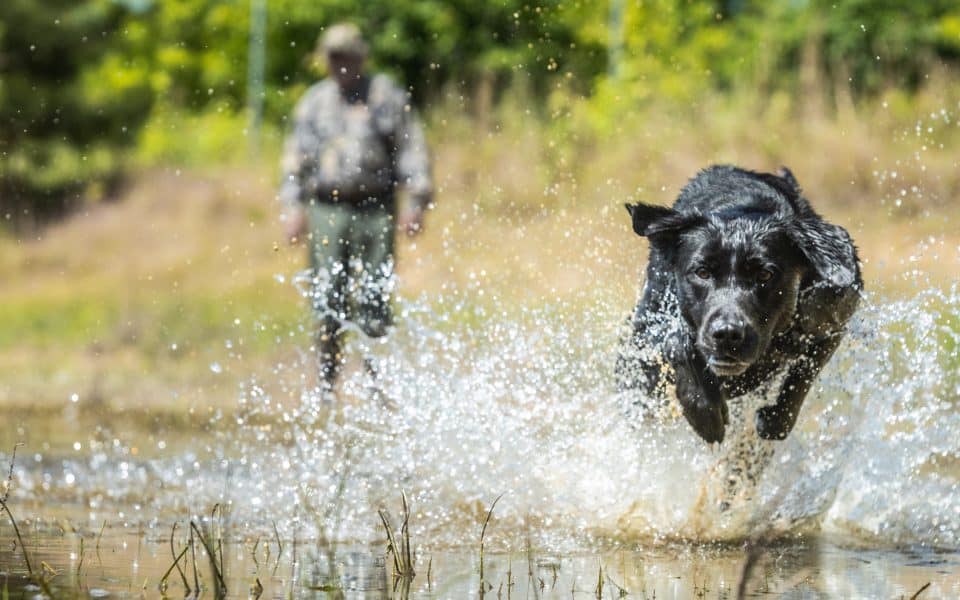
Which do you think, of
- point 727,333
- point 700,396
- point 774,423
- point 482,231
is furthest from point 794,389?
point 482,231

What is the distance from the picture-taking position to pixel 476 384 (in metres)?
6.28

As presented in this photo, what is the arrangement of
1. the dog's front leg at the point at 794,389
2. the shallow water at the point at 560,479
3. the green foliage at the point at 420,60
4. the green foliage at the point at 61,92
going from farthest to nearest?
the green foliage at the point at 61,92
the green foliage at the point at 420,60
the dog's front leg at the point at 794,389
the shallow water at the point at 560,479

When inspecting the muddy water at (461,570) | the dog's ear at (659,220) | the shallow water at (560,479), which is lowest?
the muddy water at (461,570)

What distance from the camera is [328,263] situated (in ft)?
26.8

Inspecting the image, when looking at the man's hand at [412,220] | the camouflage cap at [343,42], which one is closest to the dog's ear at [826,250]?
the man's hand at [412,220]

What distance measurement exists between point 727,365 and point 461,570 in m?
1.32

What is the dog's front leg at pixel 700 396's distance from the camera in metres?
5.06

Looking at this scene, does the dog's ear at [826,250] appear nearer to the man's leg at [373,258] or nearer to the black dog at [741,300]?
the black dog at [741,300]

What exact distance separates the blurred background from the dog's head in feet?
3.00

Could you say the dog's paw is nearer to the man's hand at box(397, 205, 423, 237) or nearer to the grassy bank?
the grassy bank

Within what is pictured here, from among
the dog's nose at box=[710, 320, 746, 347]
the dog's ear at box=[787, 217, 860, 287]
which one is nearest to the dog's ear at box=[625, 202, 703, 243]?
the dog's ear at box=[787, 217, 860, 287]

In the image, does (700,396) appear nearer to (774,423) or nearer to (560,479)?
(774,423)

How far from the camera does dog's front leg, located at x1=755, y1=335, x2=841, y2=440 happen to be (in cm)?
515

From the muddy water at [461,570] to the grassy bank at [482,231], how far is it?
142 inches
